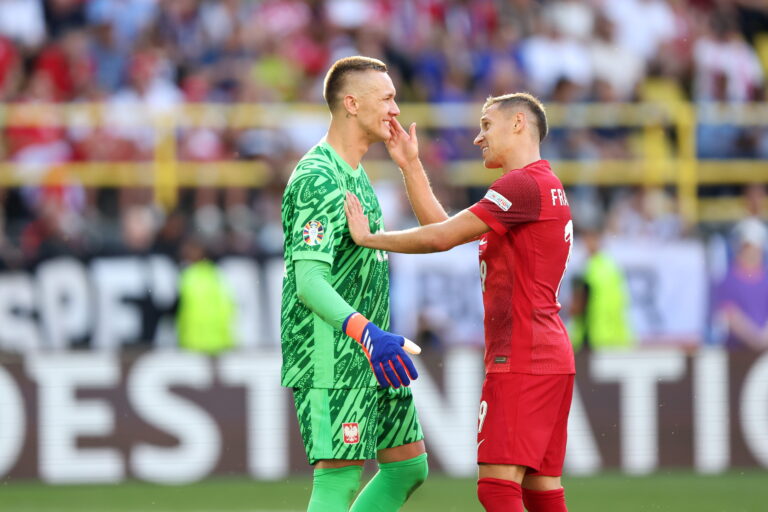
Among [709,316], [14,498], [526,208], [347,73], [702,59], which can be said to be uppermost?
[702,59]

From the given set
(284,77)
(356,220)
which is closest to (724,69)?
(284,77)

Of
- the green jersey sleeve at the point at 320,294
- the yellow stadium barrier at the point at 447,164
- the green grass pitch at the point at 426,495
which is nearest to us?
the green jersey sleeve at the point at 320,294

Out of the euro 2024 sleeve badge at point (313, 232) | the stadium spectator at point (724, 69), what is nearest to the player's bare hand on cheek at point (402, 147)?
the euro 2024 sleeve badge at point (313, 232)

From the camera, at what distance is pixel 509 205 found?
5.95 metres

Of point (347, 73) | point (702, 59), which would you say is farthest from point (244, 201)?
point (347, 73)

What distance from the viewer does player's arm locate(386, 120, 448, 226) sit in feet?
21.0

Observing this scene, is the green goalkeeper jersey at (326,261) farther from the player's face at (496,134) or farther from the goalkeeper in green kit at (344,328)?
the player's face at (496,134)

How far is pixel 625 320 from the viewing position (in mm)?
13781

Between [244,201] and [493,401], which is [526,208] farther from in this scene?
[244,201]

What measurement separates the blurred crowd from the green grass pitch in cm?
356

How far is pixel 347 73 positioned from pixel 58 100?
9480 millimetres

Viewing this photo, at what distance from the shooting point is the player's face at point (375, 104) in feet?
19.8

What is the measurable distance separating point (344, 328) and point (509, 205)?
97 centimetres

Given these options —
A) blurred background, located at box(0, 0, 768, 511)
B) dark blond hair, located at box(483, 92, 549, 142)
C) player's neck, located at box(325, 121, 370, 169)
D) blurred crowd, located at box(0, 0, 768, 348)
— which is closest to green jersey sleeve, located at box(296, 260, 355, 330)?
player's neck, located at box(325, 121, 370, 169)
